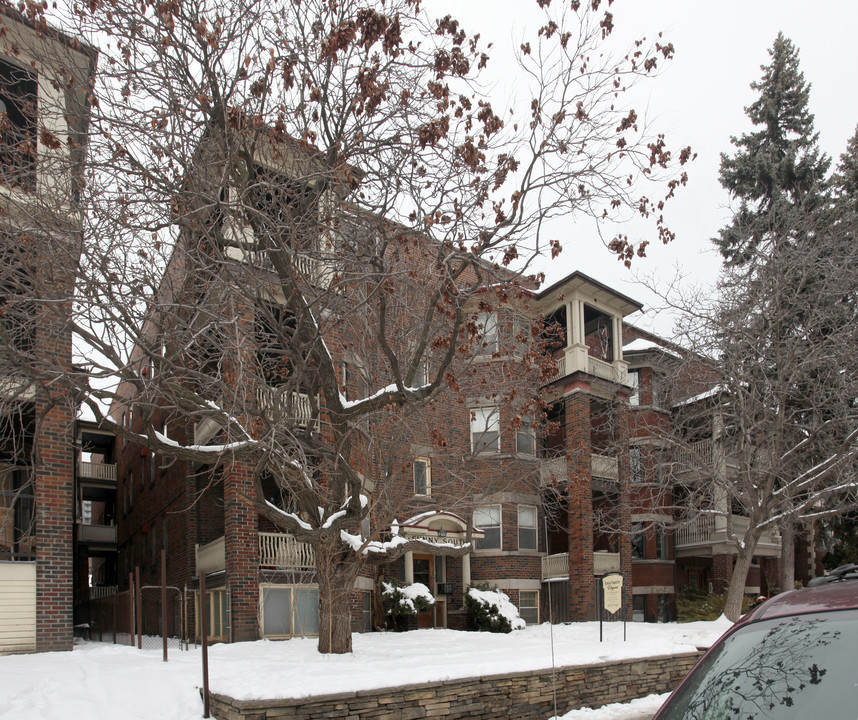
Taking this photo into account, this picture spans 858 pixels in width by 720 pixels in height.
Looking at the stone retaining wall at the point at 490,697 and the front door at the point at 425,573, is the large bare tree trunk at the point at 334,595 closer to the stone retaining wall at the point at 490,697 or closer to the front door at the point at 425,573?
the stone retaining wall at the point at 490,697

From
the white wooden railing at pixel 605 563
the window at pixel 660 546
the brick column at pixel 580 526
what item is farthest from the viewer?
the window at pixel 660 546

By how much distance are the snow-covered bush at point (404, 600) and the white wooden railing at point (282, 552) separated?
94.7 inches

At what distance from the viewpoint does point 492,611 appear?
2175 cm

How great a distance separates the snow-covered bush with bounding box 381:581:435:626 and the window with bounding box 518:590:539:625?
5.69 metres

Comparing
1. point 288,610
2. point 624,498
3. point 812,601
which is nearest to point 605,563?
point 624,498

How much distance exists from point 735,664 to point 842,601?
62 cm

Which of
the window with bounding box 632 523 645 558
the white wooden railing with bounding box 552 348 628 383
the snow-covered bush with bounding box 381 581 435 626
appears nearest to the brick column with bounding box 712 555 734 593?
the window with bounding box 632 523 645 558

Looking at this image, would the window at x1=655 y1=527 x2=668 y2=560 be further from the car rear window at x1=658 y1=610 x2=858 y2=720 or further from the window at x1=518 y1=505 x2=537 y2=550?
the car rear window at x1=658 y1=610 x2=858 y2=720

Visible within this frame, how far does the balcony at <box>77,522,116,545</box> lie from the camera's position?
32.8 m

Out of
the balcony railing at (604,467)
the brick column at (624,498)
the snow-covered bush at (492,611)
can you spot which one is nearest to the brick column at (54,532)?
the snow-covered bush at (492,611)

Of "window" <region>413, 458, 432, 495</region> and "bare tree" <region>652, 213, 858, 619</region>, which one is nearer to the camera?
"bare tree" <region>652, 213, 858, 619</region>

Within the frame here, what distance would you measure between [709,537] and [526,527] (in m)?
7.37

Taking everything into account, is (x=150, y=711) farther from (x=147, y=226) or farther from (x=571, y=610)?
(x=571, y=610)

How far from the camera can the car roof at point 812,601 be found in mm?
3625
